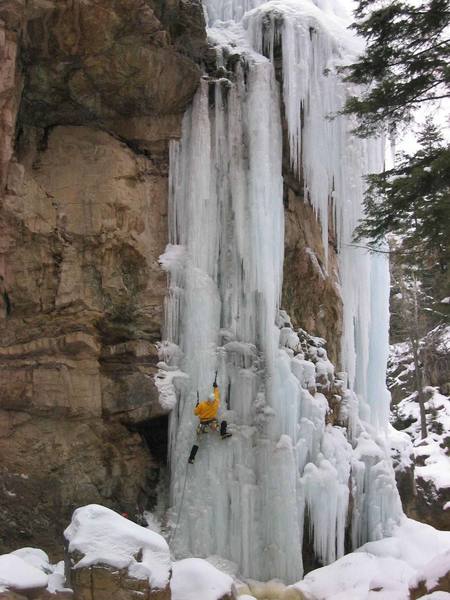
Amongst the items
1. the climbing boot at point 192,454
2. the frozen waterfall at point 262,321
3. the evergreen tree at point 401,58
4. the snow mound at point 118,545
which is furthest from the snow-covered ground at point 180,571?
the evergreen tree at point 401,58

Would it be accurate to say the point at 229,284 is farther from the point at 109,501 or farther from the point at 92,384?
the point at 109,501

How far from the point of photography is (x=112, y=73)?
10430mm

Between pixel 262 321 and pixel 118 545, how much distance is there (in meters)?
5.50

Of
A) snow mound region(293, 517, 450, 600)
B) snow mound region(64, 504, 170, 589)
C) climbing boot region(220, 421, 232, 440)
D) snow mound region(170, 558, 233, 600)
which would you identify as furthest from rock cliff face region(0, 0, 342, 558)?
snow mound region(64, 504, 170, 589)

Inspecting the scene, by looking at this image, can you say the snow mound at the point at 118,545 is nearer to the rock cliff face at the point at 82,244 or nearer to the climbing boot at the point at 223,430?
the rock cliff face at the point at 82,244

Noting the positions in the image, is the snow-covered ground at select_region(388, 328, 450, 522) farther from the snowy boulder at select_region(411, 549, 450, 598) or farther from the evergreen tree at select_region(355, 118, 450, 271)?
the evergreen tree at select_region(355, 118, 450, 271)

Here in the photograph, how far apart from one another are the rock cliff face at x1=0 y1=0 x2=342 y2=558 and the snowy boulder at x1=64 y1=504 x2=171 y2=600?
3.51 metres

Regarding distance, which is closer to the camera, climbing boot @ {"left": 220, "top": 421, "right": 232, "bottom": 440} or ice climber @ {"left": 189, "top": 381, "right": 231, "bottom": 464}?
ice climber @ {"left": 189, "top": 381, "right": 231, "bottom": 464}

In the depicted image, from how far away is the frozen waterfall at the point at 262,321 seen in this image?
1004 cm

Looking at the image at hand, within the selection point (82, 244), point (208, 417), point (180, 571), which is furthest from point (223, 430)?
point (82, 244)

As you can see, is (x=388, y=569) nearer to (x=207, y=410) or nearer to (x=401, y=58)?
(x=207, y=410)

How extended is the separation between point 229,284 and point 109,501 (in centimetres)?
409

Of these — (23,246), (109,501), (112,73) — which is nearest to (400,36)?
(112,73)

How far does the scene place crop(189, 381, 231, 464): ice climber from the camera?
1006cm
